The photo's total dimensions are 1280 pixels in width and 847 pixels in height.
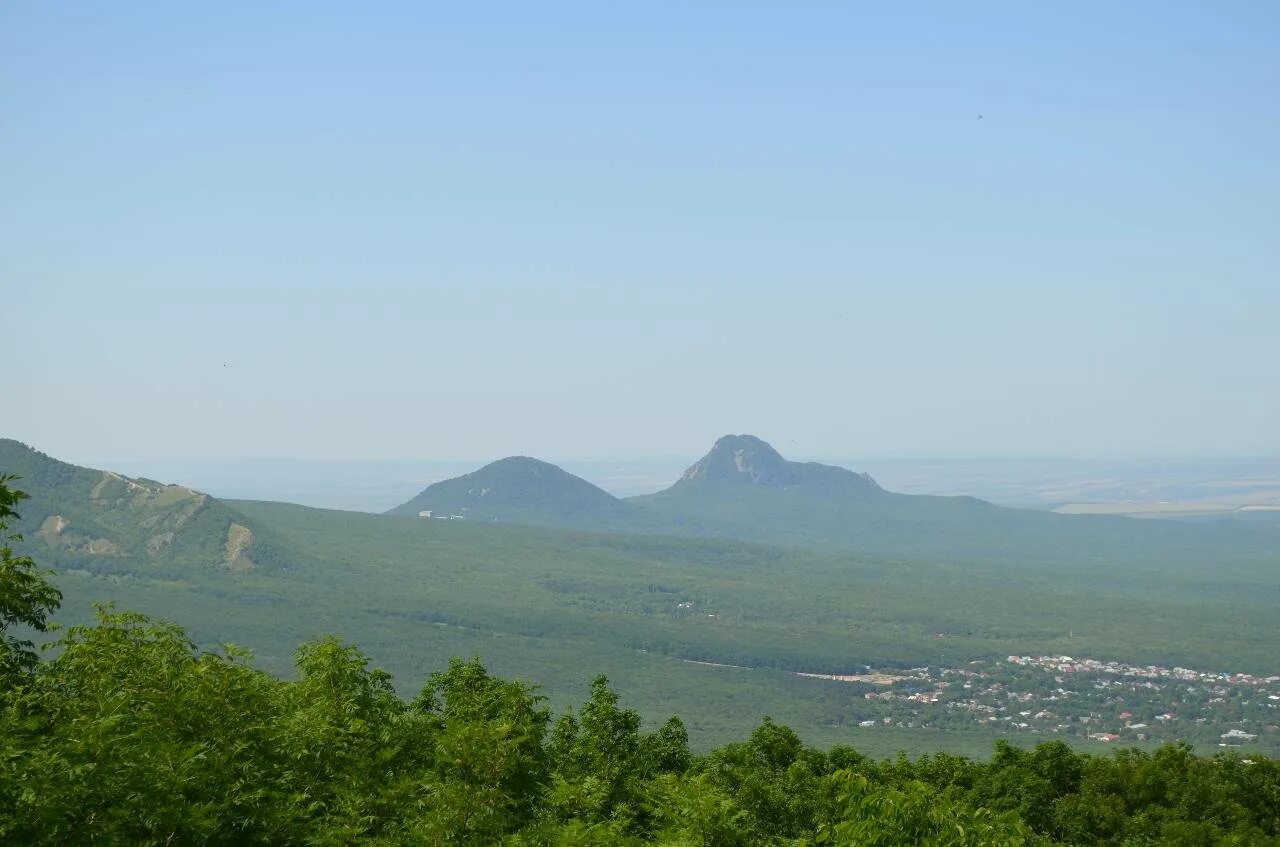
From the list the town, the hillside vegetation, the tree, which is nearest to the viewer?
the hillside vegetation

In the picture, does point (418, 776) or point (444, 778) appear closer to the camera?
point (444, 778)

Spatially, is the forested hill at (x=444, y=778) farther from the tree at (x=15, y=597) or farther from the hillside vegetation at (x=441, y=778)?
the tree at (x=15, y=597)

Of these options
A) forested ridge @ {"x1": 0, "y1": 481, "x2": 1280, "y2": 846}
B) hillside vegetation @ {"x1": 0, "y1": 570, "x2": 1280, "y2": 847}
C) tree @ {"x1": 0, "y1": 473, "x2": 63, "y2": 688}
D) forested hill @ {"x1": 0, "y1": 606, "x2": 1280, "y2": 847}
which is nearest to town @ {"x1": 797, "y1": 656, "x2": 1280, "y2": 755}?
hillside vegetation @ {"x1": 0, "y1": 570, "x2": 1280, "y2": 847}

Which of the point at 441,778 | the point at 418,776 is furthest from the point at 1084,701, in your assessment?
the point at 418,776

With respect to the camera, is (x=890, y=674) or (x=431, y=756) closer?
(x=431, y=756)

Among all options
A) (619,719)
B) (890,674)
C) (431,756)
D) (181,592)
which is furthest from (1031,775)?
(181,592)

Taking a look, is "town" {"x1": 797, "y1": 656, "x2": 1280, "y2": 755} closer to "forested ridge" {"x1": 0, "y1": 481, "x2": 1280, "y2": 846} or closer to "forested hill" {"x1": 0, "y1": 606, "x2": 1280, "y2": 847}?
"forested ridge" {"x1": 0, "y1": 481, "x2": 1280, "y2": 846}

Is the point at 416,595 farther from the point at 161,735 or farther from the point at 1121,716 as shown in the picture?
the point at 161,735

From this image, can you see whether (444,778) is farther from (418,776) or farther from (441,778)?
(418,776)
